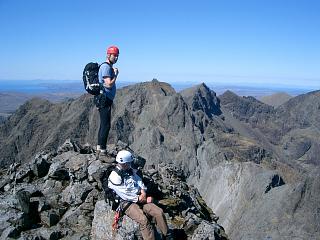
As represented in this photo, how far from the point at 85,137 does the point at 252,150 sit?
6080 centimetres

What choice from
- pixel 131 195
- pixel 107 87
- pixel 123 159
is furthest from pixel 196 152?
pixel 123 159

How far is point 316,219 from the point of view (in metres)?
57.2

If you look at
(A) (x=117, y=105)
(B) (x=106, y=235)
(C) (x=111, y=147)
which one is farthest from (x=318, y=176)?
(A) (x=117, y=105)

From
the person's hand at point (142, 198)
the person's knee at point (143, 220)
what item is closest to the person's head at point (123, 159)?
the person's hand at point (142, 198)

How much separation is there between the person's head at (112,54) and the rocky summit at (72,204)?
168 inches

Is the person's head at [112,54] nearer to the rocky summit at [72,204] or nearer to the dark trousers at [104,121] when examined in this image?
the dark trousers at [104,121]

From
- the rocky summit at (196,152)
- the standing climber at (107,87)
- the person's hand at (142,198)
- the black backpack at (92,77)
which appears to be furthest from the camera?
the rocky summit at (196,152)

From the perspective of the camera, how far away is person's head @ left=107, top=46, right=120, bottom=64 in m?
16.8

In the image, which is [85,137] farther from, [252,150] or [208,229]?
[208,229]

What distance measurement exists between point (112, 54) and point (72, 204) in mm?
6132

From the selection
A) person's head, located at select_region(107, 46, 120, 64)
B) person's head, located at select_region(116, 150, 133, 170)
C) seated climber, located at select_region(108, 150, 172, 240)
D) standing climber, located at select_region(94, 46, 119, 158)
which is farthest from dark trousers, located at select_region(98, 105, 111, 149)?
person's head, located at select_region(116, 150, 133, 170)

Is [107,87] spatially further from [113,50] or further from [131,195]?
→ [131,195]

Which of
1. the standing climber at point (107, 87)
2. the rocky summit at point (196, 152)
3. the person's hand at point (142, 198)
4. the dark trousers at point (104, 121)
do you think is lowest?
the rocky summit at point (196, 152)

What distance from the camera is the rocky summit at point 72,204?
50.9 ft
